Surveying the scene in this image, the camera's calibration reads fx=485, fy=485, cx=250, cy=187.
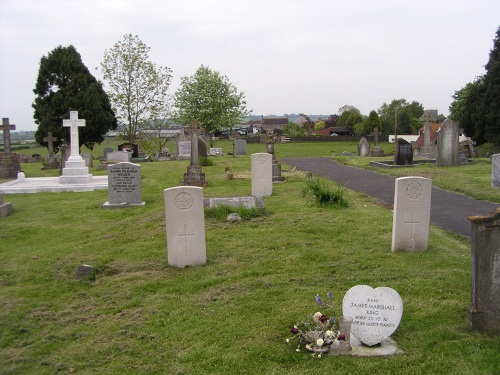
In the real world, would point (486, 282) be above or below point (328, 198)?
above

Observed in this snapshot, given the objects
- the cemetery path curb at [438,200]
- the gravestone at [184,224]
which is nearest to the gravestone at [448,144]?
the cemetery path curb at [438,200]

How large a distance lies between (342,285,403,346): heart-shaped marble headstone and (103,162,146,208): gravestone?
9.24 m

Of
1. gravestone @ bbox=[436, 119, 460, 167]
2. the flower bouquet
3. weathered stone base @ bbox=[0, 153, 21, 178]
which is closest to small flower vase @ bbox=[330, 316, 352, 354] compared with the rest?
the flower bouquet

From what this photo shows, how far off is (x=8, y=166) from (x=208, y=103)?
22.3 m

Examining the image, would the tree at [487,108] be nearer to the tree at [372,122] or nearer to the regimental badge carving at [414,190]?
the regimental badge carving at [414,190]

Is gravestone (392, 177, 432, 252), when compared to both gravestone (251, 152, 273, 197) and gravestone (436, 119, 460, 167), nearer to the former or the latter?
gravestone (251, 152, 273, 197)

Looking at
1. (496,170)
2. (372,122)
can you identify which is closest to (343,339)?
(496,170)

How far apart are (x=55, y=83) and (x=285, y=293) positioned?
3558 centimetres

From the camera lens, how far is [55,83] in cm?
3691


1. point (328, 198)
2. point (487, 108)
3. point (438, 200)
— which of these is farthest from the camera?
point (487, 108)

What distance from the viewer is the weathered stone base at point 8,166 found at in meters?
22.5

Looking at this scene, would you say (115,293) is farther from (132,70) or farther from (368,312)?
(132,70)

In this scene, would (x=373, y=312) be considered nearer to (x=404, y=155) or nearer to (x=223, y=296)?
(x=223, y=296)

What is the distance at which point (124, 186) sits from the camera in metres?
13.2
